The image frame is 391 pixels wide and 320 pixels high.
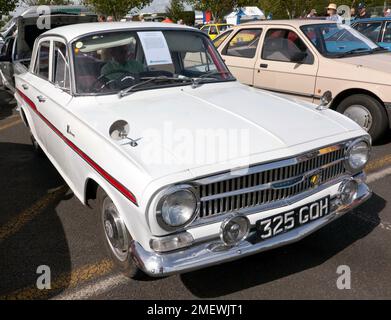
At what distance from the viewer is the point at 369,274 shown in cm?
283

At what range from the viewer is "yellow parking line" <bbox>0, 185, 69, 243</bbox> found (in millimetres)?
3482

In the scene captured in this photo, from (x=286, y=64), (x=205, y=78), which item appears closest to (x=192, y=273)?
(x=205, y=78)

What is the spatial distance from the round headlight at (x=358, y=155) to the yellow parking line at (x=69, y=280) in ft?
6.53

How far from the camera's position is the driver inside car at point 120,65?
133 inches

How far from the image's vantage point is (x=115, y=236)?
2674 millimetres

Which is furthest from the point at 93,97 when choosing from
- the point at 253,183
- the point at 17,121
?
the point at 17,121

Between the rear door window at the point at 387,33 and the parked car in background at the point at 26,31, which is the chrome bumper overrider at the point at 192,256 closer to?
the parked car in background at the point at 26,31

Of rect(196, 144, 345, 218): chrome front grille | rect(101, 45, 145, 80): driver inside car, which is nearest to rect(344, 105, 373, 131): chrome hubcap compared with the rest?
rect(196, 144, 345, 218): chrome front grille

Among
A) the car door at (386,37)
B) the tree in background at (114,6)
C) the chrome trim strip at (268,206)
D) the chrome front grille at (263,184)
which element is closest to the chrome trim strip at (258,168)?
the chrome front grille at (263,184)

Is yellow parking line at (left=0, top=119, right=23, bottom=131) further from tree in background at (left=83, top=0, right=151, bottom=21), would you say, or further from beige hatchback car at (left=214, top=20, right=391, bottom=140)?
tree in background at (left=83, top=0, right=151, bottom=21)

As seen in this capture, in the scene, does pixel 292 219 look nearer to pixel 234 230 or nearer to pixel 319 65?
pixel 234 230

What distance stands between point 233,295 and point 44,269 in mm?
1448

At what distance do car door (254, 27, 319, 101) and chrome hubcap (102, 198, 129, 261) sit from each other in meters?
4.14
